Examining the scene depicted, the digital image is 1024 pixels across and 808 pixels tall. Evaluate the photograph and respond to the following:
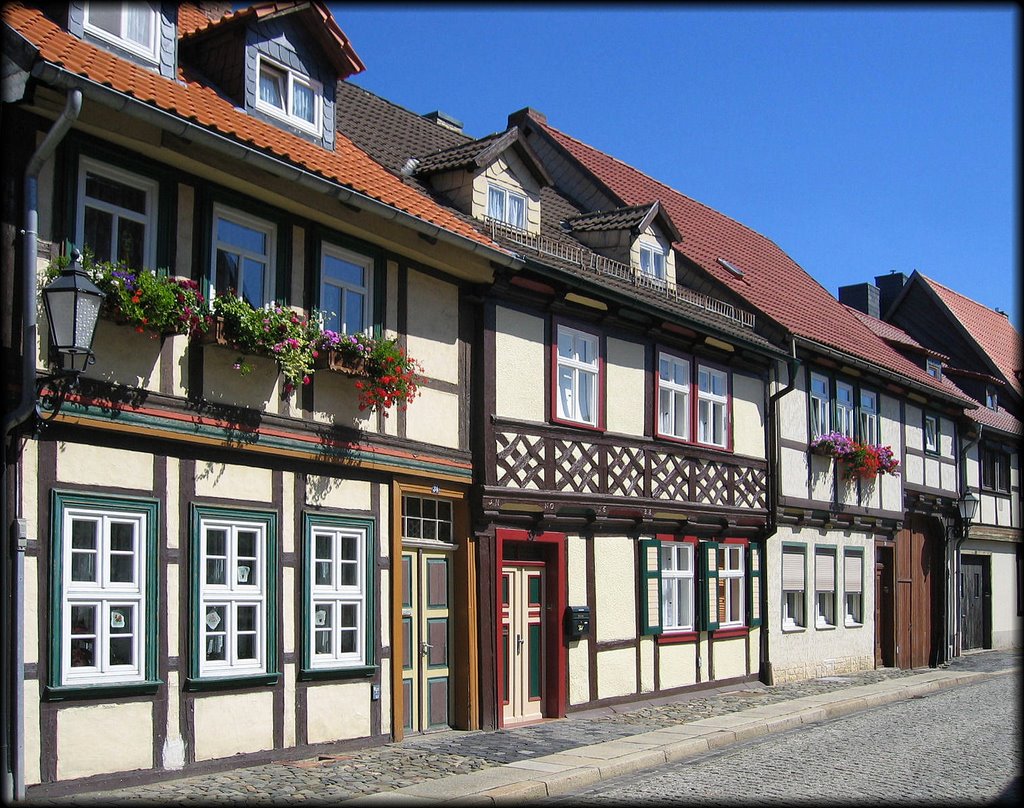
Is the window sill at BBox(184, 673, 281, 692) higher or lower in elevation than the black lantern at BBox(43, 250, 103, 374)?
lower

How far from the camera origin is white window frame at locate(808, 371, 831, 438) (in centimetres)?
2259

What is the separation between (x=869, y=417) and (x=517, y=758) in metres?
14.9

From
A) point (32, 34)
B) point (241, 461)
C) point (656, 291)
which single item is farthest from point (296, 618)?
point (656, 291)

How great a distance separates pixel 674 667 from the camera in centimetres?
1805


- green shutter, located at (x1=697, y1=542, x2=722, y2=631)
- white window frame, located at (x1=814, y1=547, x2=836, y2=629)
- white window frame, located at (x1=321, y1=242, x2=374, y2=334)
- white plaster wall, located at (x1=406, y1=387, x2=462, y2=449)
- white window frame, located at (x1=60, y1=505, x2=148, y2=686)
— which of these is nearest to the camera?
white window frame, located at (x1=60, y1=505, x2=148, y2=686)

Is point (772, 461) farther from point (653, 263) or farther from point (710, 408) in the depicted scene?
point (653, 263)

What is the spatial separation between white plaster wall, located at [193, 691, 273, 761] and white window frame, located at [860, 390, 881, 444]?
52.6 ft

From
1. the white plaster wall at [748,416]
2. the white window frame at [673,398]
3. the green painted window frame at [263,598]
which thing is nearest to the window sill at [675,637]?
the white window frame at [673,398]

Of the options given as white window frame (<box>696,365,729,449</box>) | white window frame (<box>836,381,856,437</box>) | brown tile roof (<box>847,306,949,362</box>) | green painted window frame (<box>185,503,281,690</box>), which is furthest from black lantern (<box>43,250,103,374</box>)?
brown tile roof (<box>847,306,949,362</box>)

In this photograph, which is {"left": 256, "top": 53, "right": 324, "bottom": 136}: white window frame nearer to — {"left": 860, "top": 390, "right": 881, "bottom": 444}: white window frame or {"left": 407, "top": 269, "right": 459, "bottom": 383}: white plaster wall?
{"left": 407, "top": 269, "right": 459, "bottom": 383}: white plaster wall

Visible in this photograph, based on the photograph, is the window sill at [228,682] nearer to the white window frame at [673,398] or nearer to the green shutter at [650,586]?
the green shutter at [650,586]

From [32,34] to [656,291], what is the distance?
10.9 m

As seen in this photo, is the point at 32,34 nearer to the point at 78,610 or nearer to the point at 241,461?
the point at 241,461

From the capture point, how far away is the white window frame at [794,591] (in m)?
21.3
